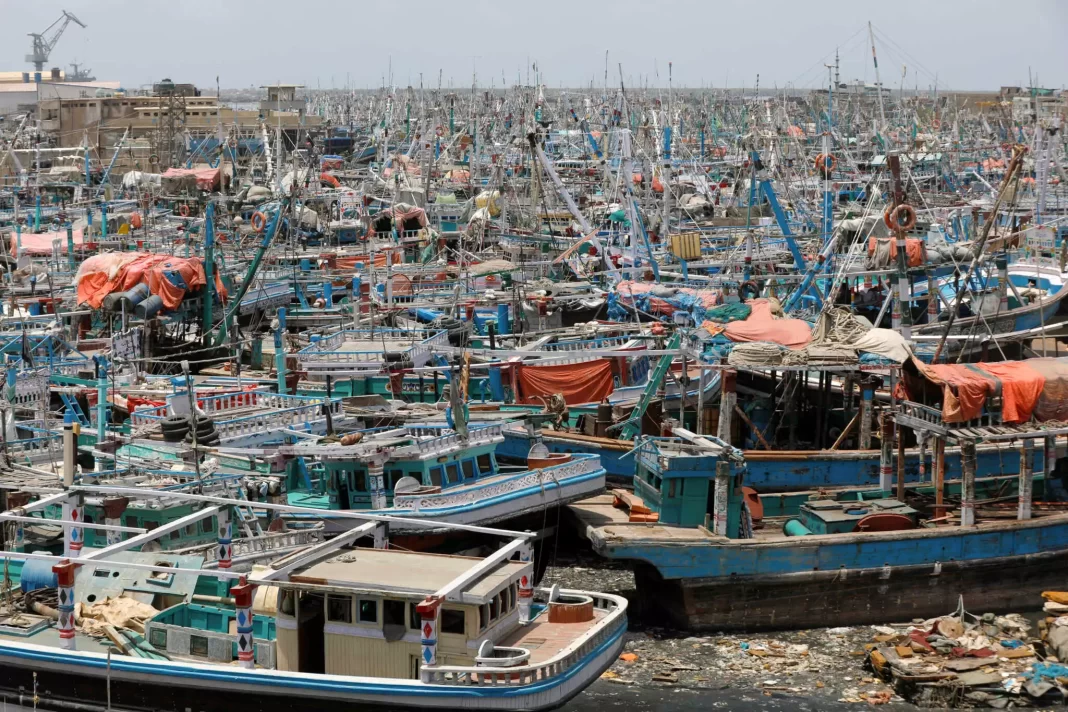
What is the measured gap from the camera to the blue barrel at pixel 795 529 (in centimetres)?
2264

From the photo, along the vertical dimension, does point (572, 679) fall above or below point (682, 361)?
below

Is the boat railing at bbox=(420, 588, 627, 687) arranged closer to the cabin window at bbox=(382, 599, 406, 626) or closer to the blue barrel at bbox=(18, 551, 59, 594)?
the cabin window at bbox=(382, 599, 406, 626)

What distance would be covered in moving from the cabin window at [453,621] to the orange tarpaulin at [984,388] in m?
9.13

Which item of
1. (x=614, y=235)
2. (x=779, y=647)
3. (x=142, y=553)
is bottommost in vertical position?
(x=779, y=647)

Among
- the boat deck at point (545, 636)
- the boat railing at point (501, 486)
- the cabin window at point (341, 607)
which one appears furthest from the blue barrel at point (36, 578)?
the boat deck at point (545, 636)

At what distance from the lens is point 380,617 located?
16.1m

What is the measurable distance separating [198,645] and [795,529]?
956 centimetres

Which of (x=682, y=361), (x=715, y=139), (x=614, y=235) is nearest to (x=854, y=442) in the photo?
(x=682, y=361)

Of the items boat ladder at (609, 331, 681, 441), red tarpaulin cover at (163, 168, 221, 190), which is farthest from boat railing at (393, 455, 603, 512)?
red tarpaulin cover at (163, 168, 221, 190)

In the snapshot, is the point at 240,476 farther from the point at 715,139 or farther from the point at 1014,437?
the point at 715,139

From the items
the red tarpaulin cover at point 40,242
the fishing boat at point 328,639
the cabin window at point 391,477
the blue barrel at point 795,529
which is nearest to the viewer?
the fishing boat at point 328,639

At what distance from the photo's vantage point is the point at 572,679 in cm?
1623

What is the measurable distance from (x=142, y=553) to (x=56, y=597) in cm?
117

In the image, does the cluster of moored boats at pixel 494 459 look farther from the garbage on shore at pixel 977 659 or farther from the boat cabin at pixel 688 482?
the garbage on shore at pixel 977 659
